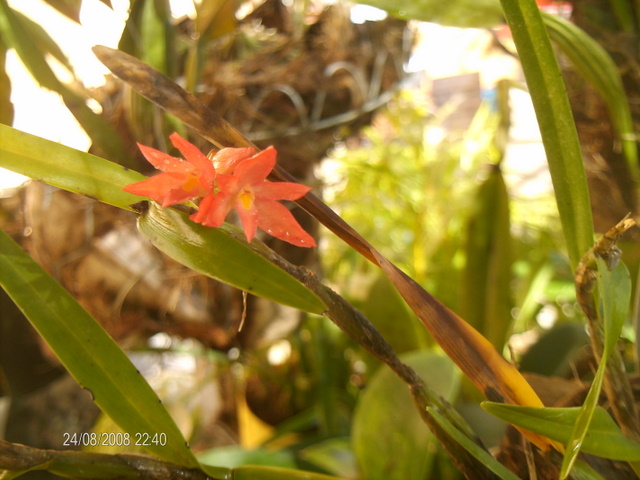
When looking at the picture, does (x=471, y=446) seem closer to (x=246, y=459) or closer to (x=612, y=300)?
(x=612, y=300)

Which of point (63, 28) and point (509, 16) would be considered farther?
point (63, 28)

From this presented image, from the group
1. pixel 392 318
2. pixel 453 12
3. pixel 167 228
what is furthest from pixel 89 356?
pixel 392 318

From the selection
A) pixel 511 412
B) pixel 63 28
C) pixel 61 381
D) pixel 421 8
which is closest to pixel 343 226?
pixel 511 412

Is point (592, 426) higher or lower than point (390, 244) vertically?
lower

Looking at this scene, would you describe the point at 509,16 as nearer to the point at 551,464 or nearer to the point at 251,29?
the point at 551,464

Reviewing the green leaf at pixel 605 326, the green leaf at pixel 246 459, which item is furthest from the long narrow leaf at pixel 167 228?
the green leaf at pixel 246 459

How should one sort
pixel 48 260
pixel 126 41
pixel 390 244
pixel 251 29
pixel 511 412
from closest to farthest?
pixel 511 412 < pixel 126 41 < pixel 48 260 < pixel 251 29 < pixel 390 244

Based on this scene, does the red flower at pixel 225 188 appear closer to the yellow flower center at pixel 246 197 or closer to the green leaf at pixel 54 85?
the yellow flower center at pixel 246 197
